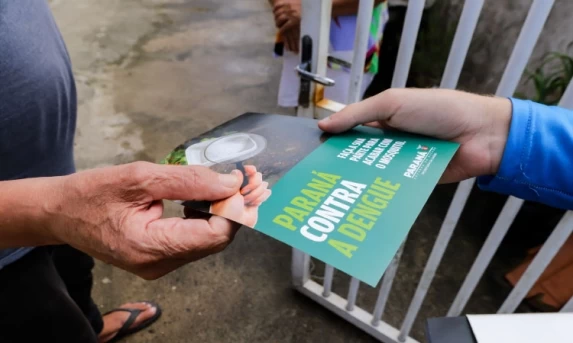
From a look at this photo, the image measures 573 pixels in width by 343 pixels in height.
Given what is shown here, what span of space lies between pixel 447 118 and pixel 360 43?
290 millimetres

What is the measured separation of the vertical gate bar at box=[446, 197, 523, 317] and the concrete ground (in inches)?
13.0

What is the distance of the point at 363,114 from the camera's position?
642 millimetres

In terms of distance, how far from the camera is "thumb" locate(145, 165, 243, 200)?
0.48 meters

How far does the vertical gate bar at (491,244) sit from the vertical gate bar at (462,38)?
11.6 inches

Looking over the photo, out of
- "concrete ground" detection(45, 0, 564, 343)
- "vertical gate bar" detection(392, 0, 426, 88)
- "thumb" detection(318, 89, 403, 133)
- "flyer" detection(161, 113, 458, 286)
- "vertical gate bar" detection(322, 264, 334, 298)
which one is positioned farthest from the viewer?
"concrete ground" detection(45, 0, 564, 343)

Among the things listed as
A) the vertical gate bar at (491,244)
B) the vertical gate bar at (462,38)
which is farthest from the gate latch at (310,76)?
the vertical gate bar at (491,244)

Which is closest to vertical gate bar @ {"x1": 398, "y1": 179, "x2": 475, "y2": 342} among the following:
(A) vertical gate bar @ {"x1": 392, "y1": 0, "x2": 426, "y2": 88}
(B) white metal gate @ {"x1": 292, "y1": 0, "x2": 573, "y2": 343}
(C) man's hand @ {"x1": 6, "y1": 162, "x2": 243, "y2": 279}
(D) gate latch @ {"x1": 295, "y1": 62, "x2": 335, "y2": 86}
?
(B) white metal gate @ {"x1": 292, "y1": 0, "x2": 573, "y2": 343}

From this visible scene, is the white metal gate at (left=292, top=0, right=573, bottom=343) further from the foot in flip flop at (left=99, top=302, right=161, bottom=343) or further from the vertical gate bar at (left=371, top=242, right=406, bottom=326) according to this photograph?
the foot in flip flop at (left=99, top=302, right=161, bottom=343)

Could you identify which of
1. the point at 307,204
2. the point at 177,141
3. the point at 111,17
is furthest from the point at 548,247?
the point at 111,17

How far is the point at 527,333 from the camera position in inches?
16.6

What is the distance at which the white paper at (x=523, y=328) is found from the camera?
0.41 m

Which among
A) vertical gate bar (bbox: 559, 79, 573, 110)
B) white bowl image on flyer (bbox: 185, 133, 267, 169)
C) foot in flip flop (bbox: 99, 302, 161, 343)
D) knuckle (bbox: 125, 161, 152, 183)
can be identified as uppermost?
vertical gate bar (bbox: 559, 79, 573, 110)

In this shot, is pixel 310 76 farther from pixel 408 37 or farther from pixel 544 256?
pixel 544 256

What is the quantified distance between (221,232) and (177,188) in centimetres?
8
